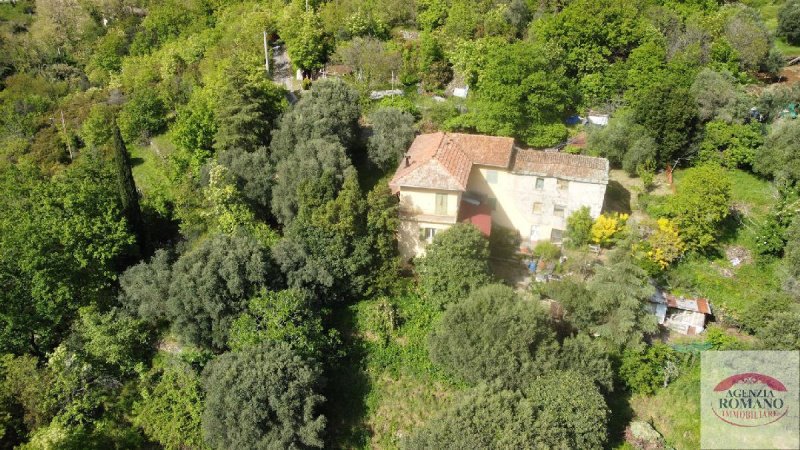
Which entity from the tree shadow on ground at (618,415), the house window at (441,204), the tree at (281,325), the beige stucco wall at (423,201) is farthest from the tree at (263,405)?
the tree shadow on ground at (618,415)

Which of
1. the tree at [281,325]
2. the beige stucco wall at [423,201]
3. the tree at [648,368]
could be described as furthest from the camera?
the beige stucco wall at [423,201]

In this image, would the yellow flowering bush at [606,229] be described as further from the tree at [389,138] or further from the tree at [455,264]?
the tree at [389,138]

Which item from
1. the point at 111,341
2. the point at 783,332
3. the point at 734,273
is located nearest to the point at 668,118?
the point at 734,273

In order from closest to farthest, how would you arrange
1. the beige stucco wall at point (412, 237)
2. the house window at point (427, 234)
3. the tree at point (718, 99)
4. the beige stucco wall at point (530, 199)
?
the beige stucco wall at point (412, 237), the house window at point (427, 234), the beige stucco wall at point (530, 199), the tree at point (718, 99)

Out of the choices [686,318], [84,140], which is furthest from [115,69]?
[686,318]

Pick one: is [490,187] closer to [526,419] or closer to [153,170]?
[526,419]

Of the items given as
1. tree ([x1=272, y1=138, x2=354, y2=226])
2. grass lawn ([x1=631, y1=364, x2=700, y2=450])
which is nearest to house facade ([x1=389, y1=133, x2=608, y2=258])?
tree ([x1=272, y1=138, x2=354, y2=226])

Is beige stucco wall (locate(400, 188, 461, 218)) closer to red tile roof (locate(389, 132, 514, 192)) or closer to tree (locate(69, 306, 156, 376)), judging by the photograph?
red tile roof (locate(389, 132, 514, 192))
